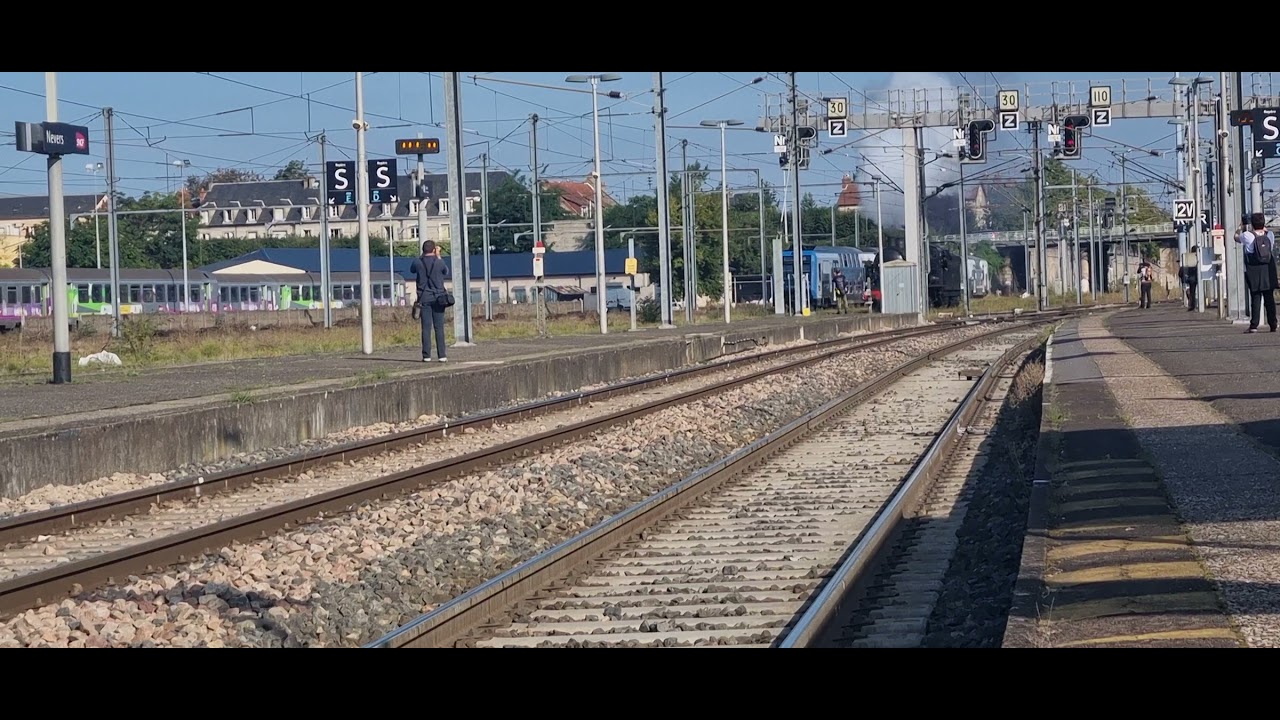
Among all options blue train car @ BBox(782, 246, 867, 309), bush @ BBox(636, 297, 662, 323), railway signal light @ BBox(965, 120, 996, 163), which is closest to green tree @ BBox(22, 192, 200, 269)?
blue train car @ BBox(782, 246, 867, 309)

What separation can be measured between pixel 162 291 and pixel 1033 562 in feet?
229

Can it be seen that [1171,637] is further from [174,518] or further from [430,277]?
[430,277]

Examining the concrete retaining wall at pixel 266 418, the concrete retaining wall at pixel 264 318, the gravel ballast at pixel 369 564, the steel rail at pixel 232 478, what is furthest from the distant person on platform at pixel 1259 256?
the concrete retaining wall at pixel 264 318

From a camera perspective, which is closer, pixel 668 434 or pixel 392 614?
pixel 392 614

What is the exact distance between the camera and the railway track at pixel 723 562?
26.8 feet

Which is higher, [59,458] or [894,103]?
[894,103]

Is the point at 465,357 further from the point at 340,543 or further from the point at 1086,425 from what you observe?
the point at 340,543

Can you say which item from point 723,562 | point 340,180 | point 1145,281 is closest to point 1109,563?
point 723,562

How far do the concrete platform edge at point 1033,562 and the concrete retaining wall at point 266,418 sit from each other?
28.4 feet

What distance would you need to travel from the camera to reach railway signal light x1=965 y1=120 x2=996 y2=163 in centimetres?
4731

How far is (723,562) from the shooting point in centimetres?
1029
